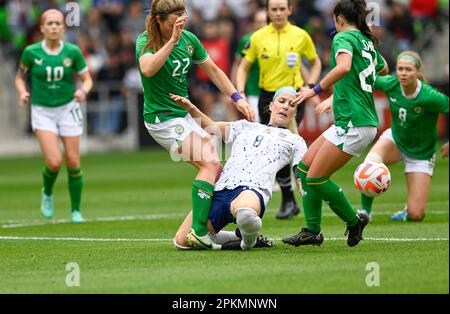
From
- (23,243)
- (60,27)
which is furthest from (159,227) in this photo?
(60,27)

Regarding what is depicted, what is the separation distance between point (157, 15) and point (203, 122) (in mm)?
1103

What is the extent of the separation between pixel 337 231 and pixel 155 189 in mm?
7570

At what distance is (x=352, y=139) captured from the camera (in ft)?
32.8

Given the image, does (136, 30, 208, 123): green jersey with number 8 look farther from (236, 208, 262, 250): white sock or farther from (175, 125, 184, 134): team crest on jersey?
(236, 208, 262, 250): white sock

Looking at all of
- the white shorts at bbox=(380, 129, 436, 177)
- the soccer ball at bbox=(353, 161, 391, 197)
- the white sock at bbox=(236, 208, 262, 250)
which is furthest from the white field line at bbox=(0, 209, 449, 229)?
the white sock at bbox=(236, 208, 262, 250)

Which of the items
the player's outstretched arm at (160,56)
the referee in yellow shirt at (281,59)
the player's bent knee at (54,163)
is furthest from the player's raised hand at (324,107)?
the player's bent knee at (54,163)

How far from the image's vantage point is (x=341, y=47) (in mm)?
9750

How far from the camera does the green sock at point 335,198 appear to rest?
32.9ft

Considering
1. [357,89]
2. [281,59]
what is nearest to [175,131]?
[357,89]

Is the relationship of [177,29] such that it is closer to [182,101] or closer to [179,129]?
[182,101]

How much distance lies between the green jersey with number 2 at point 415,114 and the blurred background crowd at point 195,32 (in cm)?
1267

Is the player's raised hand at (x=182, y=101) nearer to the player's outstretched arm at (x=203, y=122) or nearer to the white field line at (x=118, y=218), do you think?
the player's outstretched arm at (x=203, y=122)
